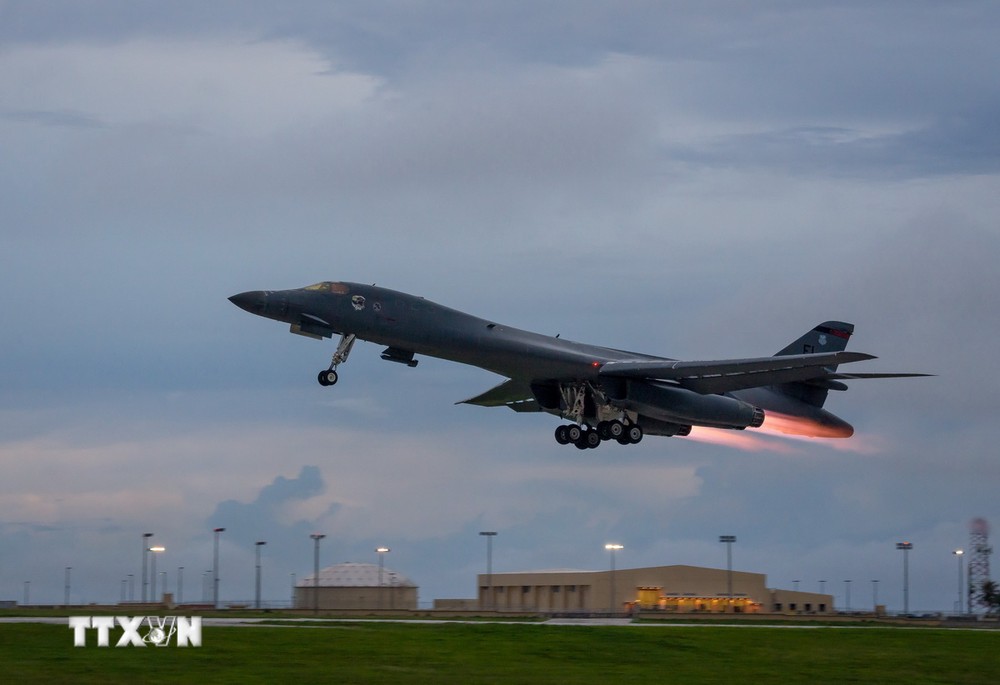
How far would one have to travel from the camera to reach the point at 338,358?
41.4m

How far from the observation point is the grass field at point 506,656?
29859mm

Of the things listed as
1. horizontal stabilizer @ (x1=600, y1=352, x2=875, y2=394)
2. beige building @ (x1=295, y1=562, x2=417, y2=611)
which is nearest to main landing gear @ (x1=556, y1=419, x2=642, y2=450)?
horizontal stabilizer @ (x1=600, y1=352, x2=875, y2=394)

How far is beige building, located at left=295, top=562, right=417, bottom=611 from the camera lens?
86312 mm

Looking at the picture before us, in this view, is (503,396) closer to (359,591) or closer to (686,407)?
(686,407)

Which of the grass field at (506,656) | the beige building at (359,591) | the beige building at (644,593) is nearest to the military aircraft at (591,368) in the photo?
the grass field at (506,656)

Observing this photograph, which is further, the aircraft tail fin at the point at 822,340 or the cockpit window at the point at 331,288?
the aircraft tail fin at the point at 822,340

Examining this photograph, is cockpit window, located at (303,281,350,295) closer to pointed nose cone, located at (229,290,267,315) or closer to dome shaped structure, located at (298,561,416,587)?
pointed nose cone, located at (229,290,267,315)

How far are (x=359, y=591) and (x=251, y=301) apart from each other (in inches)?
1971

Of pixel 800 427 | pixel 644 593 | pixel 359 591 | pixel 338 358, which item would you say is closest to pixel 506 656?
pixel 338 358

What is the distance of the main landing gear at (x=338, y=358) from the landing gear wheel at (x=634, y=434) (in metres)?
12.1

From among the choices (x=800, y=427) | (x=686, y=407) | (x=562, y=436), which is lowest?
(x=562, y=436)

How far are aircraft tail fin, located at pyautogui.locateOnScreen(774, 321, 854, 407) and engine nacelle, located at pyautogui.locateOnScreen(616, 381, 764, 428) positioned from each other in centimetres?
331

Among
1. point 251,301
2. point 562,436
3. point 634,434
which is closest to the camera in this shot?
point 251,301

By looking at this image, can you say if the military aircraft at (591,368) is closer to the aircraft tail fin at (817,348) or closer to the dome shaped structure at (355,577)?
the aircraft tail fin at (817,348)
